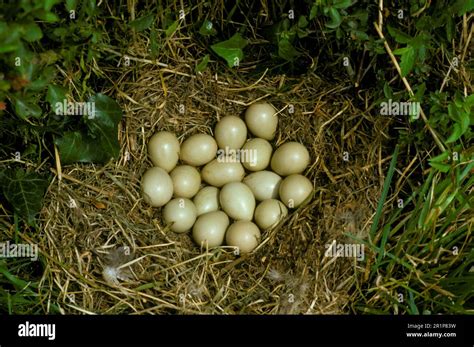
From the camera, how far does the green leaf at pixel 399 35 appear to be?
1.88 m

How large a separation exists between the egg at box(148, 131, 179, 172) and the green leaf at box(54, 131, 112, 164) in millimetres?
141

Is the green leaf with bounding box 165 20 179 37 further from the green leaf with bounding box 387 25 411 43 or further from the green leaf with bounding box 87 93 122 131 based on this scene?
the green leaf with bounding box 387 25 411 43

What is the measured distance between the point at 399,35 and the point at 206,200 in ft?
2.33

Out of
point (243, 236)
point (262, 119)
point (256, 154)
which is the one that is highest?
point (262, 119)

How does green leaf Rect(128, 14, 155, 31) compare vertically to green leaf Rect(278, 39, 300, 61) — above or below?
above

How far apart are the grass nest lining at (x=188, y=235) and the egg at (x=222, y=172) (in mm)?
120

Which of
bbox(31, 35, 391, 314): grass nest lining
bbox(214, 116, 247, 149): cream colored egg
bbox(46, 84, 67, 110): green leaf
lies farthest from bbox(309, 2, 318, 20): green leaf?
bbox(46, 84, 67, 110): green leaf

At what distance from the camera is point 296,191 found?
2.06 metres

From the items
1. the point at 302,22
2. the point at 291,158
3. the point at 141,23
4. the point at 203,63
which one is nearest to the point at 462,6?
the point at 302,22

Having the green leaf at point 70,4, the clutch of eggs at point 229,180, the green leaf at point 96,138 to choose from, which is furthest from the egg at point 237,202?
the green leaf at point 70,4

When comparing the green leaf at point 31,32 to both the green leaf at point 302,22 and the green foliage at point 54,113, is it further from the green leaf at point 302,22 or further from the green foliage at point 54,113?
the green leaf at point 302,22

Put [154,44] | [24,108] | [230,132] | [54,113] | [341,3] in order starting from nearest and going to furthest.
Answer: [24,108], [341,3], [54,113], [154,44], [230,132]

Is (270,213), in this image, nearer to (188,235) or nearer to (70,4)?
(188,235)

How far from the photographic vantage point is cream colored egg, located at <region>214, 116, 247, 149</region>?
2156 millimetres
